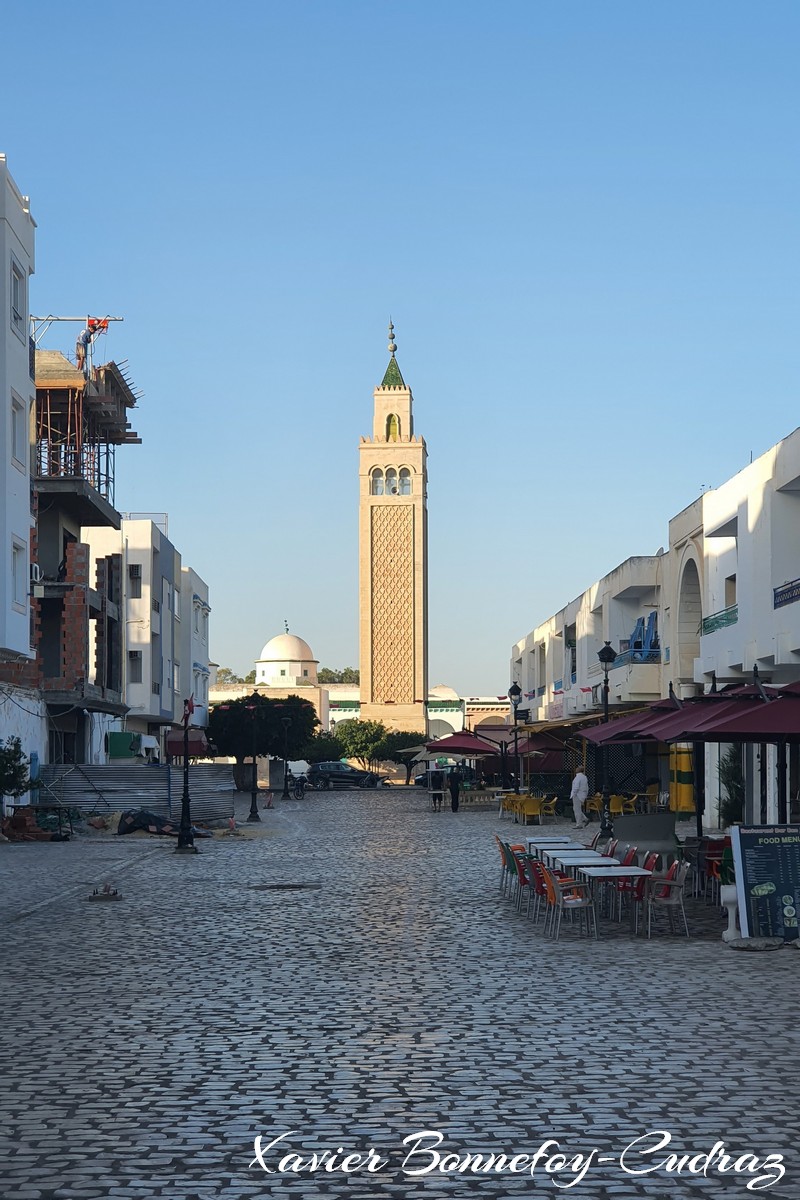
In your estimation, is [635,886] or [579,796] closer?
[635,886]

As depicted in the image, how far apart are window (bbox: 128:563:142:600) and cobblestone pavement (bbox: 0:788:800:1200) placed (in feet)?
157

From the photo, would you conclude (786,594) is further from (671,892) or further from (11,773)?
(11,773)

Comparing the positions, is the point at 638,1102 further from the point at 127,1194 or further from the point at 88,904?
the point at 88,904

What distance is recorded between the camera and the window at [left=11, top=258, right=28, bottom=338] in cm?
3516

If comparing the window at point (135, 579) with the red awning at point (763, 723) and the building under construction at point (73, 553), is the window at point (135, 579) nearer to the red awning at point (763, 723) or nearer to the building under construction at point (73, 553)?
the building under construction at point (73, 553)

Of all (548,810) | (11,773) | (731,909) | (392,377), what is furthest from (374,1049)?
(392,377)

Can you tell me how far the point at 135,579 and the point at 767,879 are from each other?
53.3 meters

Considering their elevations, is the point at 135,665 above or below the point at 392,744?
above

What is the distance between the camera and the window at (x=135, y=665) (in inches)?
2537

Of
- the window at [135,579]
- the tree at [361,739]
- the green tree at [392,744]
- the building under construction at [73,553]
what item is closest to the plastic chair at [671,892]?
the building under construction at [73,553]

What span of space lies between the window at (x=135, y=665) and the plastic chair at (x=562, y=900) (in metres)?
51.1

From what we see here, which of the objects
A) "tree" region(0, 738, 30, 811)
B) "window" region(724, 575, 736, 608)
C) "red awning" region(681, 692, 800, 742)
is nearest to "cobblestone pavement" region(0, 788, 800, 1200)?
"red awning" region(681, 692, 800, 742)

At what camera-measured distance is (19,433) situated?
35781 mm

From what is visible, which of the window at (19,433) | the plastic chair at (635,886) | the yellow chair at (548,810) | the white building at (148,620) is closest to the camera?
the plastic chair at (635,886)
